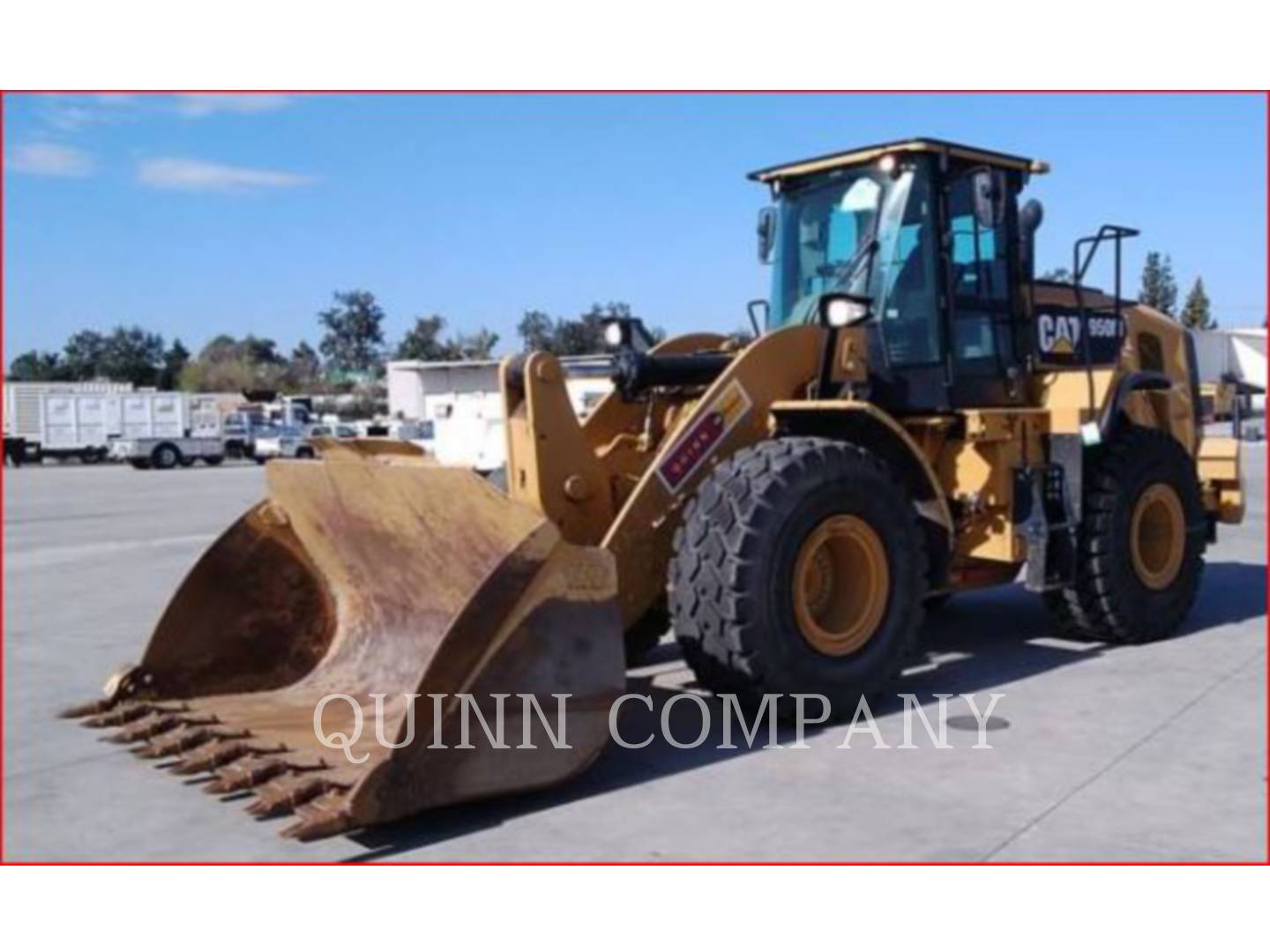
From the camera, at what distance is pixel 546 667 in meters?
4.79

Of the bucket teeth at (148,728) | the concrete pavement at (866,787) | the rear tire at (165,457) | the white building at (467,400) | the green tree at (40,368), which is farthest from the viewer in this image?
the green tree at (40,368)

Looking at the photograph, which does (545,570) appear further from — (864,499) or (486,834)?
(864,499)

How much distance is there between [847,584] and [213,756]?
9.94 ft

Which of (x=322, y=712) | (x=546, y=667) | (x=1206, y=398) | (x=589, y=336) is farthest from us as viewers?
(x=589, y=336)

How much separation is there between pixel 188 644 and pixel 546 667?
237 centimetres

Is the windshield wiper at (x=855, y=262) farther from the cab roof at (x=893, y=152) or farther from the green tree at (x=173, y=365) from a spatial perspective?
the green tree at (x=173, y=365)

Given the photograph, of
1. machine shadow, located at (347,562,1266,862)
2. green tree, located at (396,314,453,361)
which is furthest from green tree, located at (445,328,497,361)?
machine shadow, located at (347,562,1266,862)

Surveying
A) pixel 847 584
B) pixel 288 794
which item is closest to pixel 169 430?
pixel 847 584

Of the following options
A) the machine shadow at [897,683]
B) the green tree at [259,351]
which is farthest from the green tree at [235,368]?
the machine shadow at [897,683]

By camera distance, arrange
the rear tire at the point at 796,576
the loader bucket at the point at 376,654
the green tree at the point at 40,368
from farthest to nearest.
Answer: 1. the green tree at the point at 40,368
2. the rear tire at the point at 796,576
3. the loader bucket at the point at 376,654

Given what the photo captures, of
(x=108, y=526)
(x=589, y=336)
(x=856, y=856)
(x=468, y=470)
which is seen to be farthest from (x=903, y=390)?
(x=589, y=336)

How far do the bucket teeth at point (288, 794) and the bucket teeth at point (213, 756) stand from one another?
1.63 ft

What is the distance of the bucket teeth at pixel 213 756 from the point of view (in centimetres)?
517

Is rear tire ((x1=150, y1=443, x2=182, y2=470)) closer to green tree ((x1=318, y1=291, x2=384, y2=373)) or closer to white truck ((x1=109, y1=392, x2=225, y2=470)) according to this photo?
white truck ((x1=109, y1=392, x2=225, y2=470))
